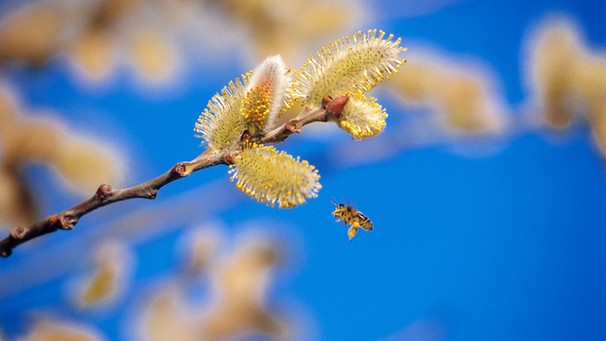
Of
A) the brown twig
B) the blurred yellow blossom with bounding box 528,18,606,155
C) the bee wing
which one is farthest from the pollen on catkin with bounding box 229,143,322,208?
the blurred yellow blossom with bounding box 528,18,606,155

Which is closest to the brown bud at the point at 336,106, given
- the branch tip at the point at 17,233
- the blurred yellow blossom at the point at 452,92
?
the branch tip at the point at 17,233

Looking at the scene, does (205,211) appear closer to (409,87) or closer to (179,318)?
(179,318)

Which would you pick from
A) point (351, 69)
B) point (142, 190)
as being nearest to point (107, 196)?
point (142, 190)

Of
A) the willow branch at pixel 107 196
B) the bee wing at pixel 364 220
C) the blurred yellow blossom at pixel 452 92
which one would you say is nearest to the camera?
the willow branch at pixel 107 196

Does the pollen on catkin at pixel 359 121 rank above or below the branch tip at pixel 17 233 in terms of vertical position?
above

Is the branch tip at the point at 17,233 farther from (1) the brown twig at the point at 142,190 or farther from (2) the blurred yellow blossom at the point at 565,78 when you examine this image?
(2) the blurred yellow blossom at the point at 565,78

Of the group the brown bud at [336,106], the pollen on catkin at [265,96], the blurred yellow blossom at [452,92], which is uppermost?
the blurred yellow blossom at [452,92]

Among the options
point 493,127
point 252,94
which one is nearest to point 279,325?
point 493,127
